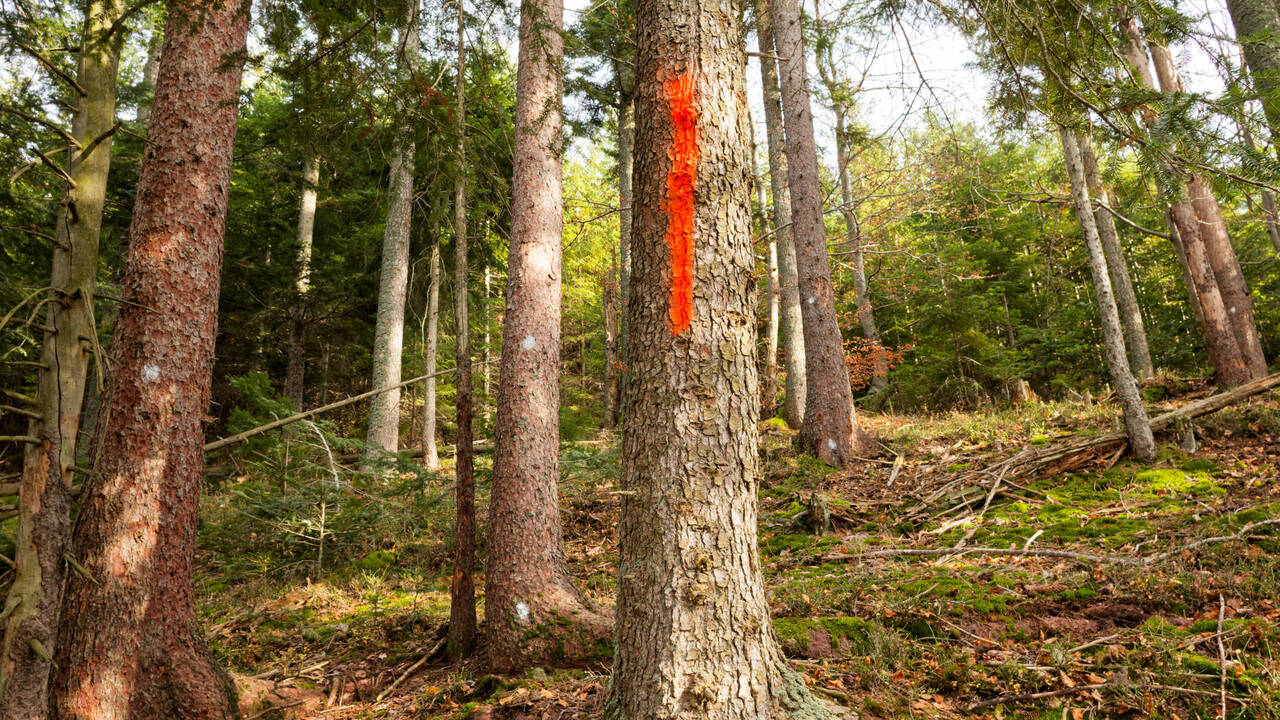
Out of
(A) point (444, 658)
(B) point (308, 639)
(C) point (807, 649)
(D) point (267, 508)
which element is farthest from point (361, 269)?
(C) point (807, 649)

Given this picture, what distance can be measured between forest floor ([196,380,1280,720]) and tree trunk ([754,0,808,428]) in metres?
3.16

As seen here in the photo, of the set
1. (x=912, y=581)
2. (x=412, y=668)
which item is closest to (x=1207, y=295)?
(x=912, y=581)

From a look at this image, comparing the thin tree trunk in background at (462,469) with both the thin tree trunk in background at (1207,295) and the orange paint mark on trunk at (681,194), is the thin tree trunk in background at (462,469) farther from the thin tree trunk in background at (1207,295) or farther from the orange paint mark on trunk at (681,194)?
the thin tree trunk in background at (1207,295)

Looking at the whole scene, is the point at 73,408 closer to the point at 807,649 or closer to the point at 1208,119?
the point at 807,649

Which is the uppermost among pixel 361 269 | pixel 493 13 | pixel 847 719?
pixel 361 269

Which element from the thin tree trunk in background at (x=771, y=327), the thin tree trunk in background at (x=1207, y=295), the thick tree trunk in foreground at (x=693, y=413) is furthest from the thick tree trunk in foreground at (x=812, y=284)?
the thick tree trunk in foreground at (x=693, y=413)

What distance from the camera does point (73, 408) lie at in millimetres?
3930

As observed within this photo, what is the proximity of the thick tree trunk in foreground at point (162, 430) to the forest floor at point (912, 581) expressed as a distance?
0.79 m

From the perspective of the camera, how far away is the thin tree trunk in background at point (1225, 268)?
936cm

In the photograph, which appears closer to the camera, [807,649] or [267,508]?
[807,649]

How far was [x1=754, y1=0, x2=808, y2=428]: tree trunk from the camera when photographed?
1277cm

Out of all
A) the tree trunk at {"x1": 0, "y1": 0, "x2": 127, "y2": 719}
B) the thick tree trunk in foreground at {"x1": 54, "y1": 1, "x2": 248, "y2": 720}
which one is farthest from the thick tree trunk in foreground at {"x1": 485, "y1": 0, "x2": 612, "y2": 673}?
the tree trunk at {"x1": 0, "y1": 0, "x2": 127, "y2": 719}

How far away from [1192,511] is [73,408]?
854 centimetres

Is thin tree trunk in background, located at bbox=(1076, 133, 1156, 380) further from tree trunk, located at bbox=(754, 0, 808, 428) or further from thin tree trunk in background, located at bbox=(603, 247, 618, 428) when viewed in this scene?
thin tree trunk in background, located at bbox=(603, 247, 618, 428)
